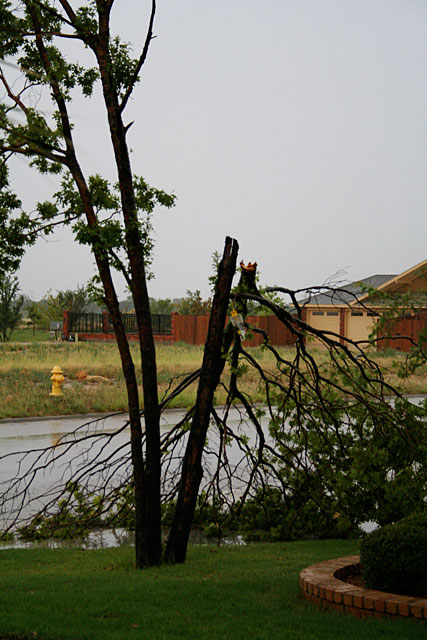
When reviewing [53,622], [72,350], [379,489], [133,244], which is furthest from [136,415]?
[72,350]

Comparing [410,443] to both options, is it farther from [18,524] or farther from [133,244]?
[18,524]

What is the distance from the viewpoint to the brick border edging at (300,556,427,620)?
491 centimetres

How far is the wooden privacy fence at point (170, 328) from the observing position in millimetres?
47219

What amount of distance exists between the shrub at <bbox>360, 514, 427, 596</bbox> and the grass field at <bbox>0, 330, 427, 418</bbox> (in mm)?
10377

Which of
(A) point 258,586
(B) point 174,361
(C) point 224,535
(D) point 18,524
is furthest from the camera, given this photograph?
(B) point 174,361

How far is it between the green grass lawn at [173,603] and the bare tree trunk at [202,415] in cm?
29

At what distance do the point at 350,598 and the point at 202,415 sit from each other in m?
2.36

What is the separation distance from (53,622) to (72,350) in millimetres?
29798

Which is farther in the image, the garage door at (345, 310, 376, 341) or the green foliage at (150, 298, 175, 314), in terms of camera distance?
the green foliage at (150, 298, 175, 314)

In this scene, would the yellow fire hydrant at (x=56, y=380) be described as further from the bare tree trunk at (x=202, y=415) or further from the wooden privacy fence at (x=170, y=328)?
the wooden privacy fence at (x=170, y=328)

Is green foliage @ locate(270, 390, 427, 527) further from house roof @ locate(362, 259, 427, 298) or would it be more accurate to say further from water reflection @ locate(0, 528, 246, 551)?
house roof @ locate(362, 259, 427, 298)

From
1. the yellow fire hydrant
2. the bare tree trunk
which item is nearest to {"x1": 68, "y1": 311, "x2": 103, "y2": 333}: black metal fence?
the yellow fire hydrant

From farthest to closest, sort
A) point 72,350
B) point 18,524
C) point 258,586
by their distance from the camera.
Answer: point 72,350 → point 18,524 → point 258,586

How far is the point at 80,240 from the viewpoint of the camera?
23.5 feet
